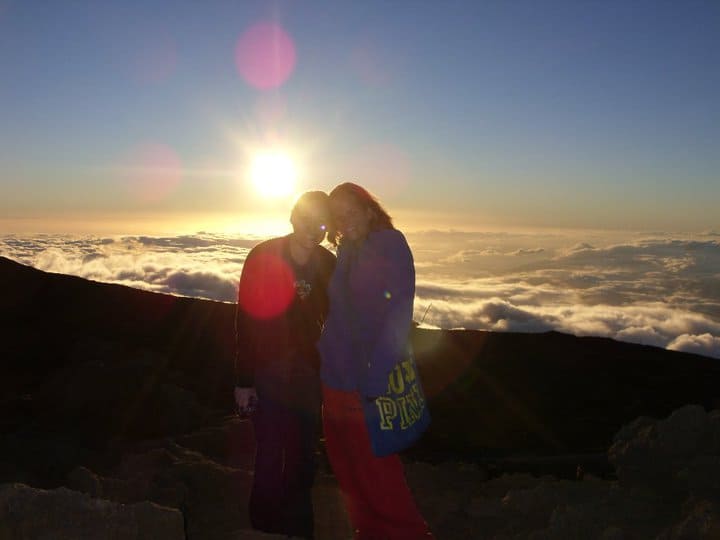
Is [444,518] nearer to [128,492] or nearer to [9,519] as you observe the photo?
[128,492]

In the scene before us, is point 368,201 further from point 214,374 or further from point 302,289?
point 214,374

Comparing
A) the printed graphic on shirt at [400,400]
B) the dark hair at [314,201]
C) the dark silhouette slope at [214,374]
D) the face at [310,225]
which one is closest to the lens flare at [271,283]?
the face at [310,225]

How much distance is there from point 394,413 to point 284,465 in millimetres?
985

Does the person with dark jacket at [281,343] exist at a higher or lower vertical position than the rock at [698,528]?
higher

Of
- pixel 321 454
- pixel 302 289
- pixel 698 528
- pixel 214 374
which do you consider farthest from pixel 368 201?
pixel 214 374

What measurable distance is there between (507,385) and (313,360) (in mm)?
9951

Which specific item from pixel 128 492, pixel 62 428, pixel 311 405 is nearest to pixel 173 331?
pixel 62 428

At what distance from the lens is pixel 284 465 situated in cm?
296

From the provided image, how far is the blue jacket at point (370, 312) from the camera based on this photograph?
7.23 ft

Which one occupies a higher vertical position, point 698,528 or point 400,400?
point 400,400

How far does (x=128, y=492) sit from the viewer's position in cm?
401

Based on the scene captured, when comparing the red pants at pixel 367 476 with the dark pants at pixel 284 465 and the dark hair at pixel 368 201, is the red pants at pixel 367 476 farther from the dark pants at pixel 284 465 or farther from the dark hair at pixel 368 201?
the dark hair at pixel 368 201

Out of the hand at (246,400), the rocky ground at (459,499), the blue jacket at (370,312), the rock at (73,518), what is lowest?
the rocky ground at (459,499)

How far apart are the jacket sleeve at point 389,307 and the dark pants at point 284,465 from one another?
29.6 inches
